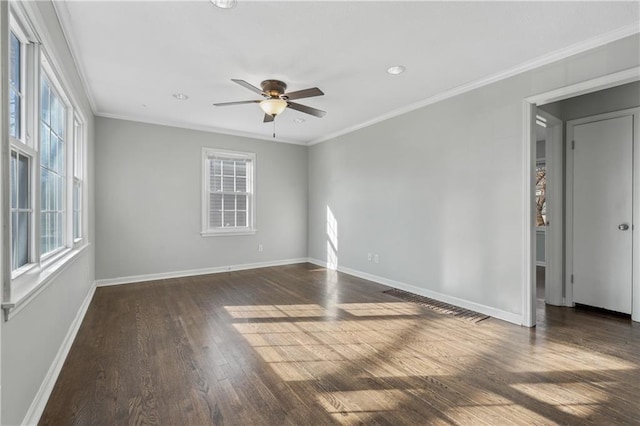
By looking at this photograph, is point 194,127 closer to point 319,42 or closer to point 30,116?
point 319,42

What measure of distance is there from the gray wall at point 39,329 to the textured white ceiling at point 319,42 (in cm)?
26

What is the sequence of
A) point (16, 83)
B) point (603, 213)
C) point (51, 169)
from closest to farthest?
point (16, 83) < point (51, 169) < point (603, 213)

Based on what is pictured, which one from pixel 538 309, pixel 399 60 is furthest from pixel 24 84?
pixel 538 309

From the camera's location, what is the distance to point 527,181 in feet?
10.3

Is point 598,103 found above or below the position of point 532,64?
below

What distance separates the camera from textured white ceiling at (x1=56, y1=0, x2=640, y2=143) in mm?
2287

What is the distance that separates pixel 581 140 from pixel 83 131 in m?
5.99

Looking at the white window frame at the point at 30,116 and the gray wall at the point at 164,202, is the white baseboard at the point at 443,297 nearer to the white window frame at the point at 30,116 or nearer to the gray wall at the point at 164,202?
the gray wall at the point at 164,202

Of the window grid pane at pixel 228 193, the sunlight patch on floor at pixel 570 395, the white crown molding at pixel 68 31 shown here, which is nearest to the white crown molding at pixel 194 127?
the window grid pane at pixel 228 193

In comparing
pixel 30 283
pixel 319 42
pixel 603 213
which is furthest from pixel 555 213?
pixel 30 283

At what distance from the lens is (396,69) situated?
3.24 m

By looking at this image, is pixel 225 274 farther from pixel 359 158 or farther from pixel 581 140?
pixel 581 140

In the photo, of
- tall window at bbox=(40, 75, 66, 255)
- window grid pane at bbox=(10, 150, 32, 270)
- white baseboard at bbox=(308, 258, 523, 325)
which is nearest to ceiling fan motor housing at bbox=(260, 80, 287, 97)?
tall window at bbox=(40, 75, 66, 255)

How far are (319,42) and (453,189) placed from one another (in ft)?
7.73
